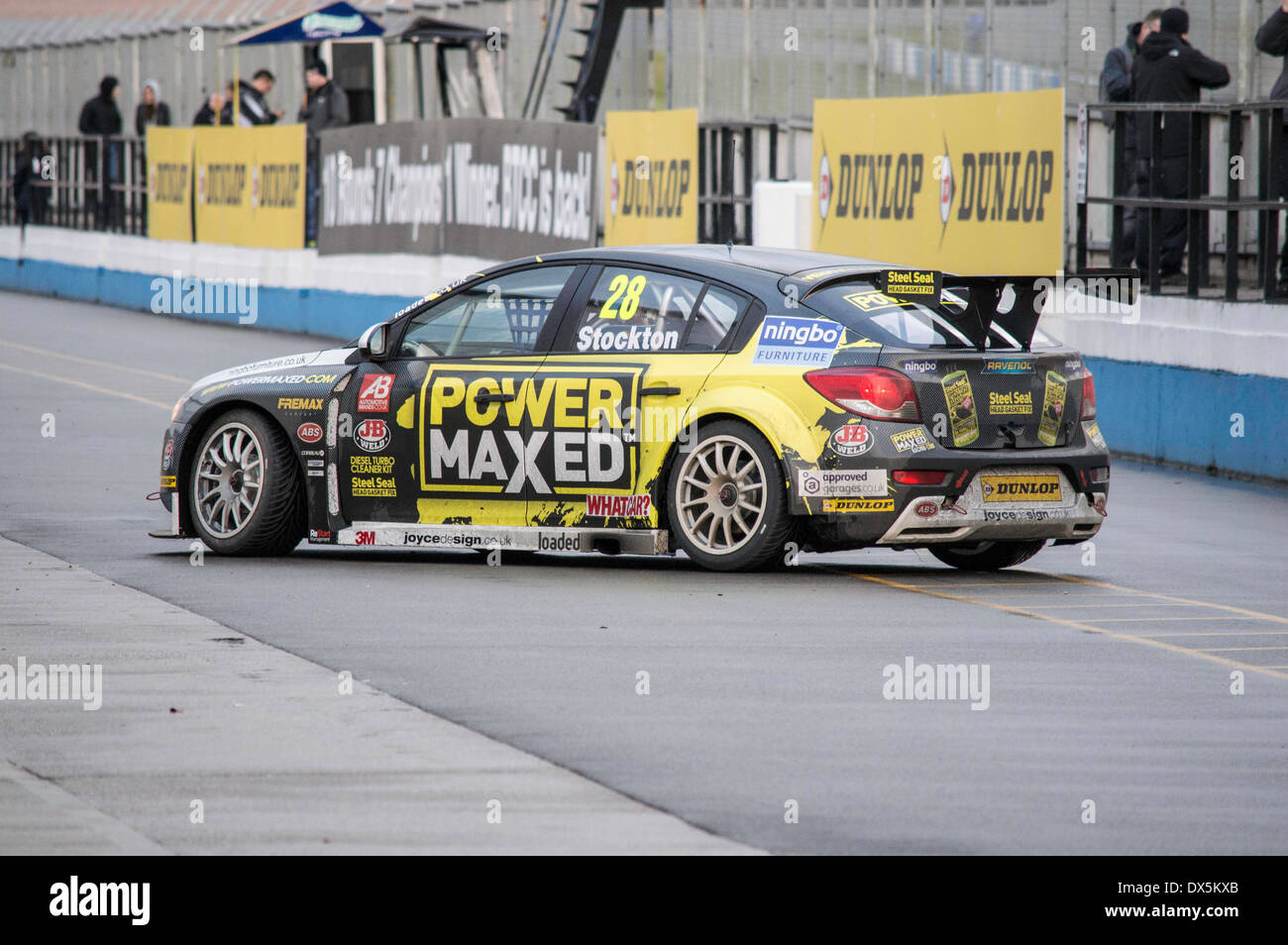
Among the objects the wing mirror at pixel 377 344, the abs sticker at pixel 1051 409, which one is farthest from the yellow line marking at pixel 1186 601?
the wing mirror at pixel 377 344

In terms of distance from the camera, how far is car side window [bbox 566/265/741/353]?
11484mm

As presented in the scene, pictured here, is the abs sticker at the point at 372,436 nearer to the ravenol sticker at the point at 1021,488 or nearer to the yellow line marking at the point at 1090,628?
the yellow line marking at the point at 1090,628

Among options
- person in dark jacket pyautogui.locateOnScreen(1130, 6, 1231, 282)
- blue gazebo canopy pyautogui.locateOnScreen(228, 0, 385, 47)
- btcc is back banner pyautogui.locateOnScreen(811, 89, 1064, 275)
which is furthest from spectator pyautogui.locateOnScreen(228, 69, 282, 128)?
person in dark jacket pyautogui.locateOnScreen(1130, 6, 1231, 282)

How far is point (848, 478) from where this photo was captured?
10969 mm

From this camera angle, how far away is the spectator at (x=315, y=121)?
31.9m

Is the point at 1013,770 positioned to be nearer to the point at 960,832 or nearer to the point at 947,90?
the point at 960,832

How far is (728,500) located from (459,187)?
1768 cm

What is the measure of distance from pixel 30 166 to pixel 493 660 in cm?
3688

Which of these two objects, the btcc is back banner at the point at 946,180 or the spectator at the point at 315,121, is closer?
the btcc is back banner at the point at 946,180

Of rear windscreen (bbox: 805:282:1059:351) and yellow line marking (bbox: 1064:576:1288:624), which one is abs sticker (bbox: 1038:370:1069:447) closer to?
rear windscreen (bbox: 805:282:1059:351)

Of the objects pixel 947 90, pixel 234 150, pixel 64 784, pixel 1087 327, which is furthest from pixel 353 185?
pixel 64 784

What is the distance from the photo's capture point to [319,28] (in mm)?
36656

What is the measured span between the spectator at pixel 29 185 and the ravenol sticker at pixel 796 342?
3376 centimetres

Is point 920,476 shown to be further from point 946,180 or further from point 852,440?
point 946,180
